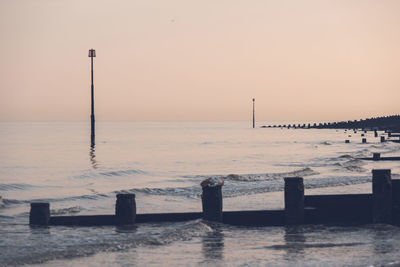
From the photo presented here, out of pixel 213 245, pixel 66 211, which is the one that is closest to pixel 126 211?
Result: pixel 213 245

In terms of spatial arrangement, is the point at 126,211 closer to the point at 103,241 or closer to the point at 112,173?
the point at 103,241

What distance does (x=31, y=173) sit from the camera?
48.4 metres

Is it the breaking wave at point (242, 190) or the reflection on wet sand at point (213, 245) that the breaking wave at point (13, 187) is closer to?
the breaking wave at point (242, 190)

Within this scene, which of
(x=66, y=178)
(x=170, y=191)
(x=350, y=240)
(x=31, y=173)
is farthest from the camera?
(x=31, y=173)

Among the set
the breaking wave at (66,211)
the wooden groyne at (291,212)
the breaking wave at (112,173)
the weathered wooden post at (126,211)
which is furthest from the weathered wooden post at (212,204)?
the breaking wave at (112,173)

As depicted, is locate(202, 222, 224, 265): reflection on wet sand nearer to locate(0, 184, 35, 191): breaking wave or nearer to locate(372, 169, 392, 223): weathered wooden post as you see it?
locate(372, 169, 392, 223): weathered wooden post

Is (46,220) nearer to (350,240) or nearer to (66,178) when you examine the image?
(350,240)

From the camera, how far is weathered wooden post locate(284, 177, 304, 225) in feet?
54.8

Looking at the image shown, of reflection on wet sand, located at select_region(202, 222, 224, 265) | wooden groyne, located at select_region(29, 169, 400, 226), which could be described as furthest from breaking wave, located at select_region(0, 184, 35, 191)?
reflection on wet sand, located at select_region(202, 222, 224, 265)

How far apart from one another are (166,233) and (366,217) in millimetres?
5405

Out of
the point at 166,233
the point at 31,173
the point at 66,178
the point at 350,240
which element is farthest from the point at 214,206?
the point at 31,173

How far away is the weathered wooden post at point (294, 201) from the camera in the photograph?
16.7 meters

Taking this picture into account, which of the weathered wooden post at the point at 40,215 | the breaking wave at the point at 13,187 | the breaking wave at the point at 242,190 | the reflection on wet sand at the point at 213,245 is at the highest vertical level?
the weathered wooden post at the point at 40,215

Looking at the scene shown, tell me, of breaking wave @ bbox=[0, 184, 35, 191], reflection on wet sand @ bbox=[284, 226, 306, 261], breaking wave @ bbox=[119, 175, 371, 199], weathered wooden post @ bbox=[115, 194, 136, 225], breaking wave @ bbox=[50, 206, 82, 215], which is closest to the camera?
A: reflection on wet sand @ bbox=[284, 226, 306, 261]
